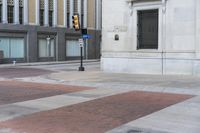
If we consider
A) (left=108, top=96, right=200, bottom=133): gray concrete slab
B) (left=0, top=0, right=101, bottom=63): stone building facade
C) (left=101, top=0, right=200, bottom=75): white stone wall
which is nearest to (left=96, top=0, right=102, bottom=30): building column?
(left=0, top=0, right=101, bottom=63): stone building facade

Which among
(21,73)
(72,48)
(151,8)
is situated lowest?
(21,73)

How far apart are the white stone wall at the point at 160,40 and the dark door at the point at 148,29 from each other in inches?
13.8

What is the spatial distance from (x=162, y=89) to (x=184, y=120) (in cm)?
637

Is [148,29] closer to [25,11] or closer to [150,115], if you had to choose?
[150,115]

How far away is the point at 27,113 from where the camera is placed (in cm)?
1002

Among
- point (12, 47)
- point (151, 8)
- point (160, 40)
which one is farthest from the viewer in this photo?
point (12, 47)

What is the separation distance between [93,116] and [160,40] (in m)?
14.3

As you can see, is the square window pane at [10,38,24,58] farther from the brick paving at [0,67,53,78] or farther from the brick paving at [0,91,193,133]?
the brick paving at [0,91,193,133]

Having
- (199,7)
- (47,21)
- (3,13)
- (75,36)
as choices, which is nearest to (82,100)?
(199,7)

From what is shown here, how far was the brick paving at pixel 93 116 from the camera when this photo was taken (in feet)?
27.0

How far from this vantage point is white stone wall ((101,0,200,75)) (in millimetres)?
21922

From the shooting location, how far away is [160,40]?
23.1 metres

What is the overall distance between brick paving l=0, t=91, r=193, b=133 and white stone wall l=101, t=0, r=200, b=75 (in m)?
9.29

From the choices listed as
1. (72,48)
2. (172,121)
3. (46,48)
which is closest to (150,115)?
(172,121)
